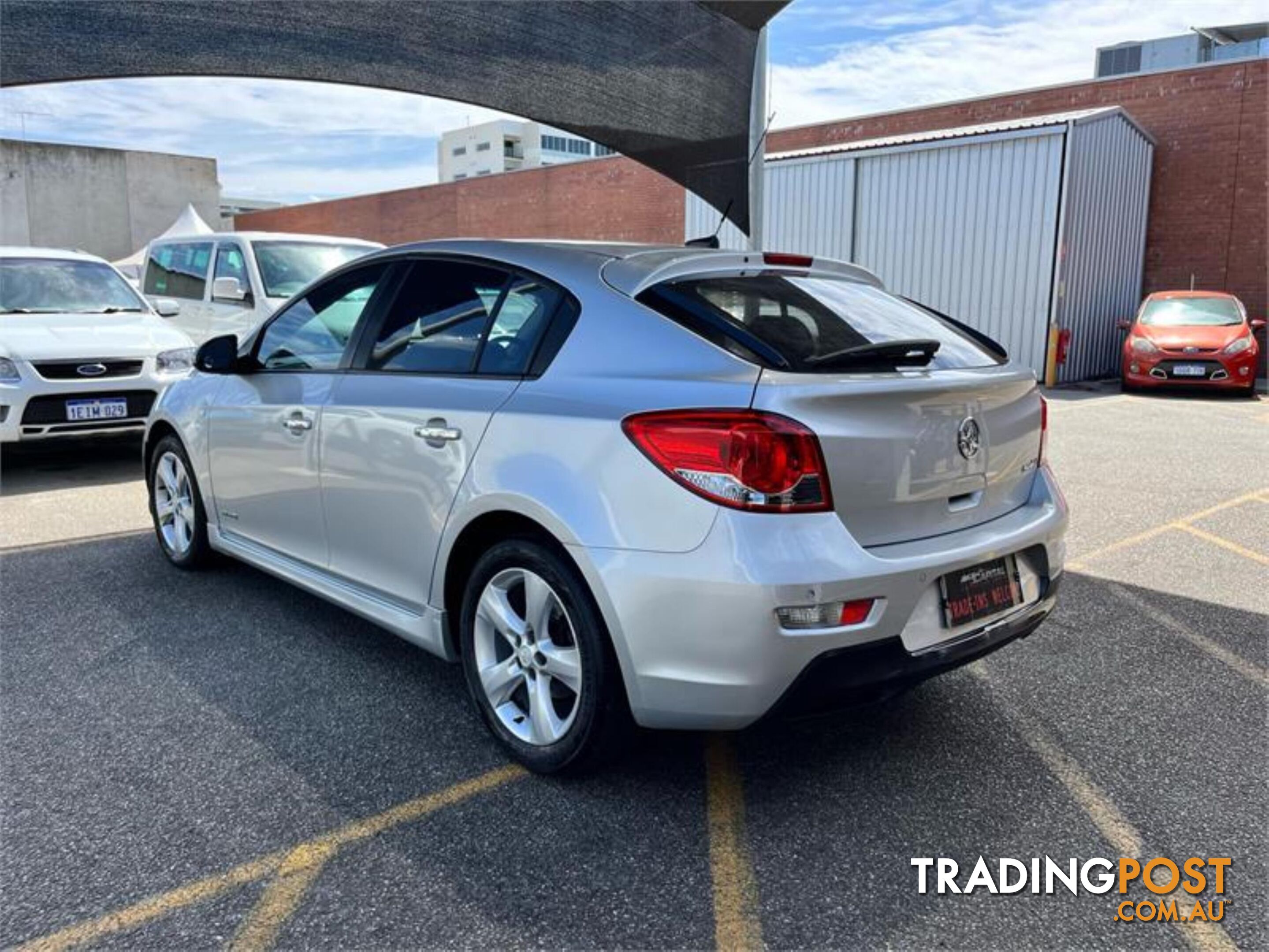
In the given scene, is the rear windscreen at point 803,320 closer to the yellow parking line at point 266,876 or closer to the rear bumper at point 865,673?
the rear bumper at point 865,673

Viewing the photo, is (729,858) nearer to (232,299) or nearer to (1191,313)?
(232,299)

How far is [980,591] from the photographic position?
268cm

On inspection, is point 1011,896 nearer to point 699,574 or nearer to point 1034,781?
point 1034,781

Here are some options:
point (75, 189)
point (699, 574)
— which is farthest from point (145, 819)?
point (75, 189)

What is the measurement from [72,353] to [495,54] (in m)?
3.96

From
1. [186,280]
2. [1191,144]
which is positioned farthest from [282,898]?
[1191,144]

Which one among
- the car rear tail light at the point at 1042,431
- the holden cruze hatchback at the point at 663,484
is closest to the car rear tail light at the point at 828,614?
the holden cruze hatchback at the point at 663,484

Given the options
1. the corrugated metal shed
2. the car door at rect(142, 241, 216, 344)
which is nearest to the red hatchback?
the corrugated metal shed

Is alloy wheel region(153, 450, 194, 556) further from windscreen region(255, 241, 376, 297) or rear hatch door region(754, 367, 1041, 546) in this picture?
windscreen region(255, 241, 376, 297)

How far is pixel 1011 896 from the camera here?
2291 millimetres

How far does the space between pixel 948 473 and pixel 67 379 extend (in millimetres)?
6624

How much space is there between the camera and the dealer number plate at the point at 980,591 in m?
2.58

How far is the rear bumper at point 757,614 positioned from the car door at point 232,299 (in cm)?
746

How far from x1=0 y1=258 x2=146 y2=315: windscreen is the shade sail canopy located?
4126 mm
